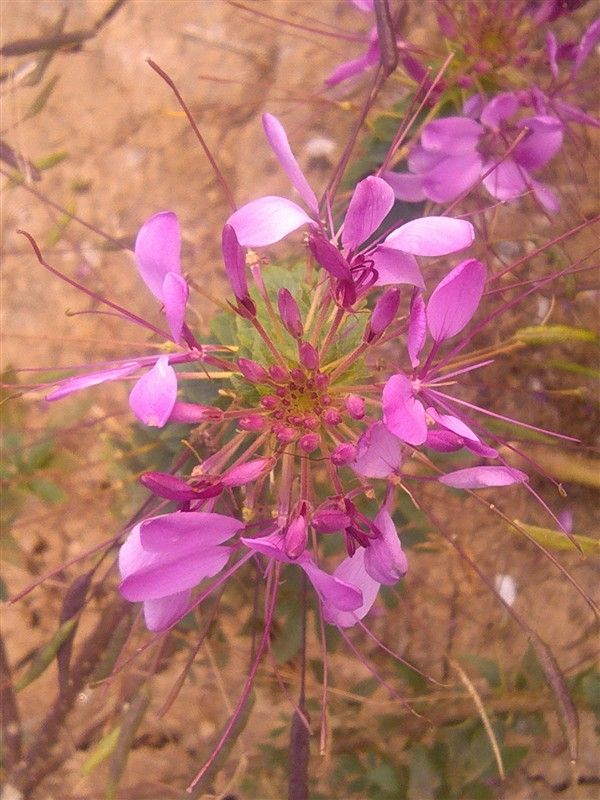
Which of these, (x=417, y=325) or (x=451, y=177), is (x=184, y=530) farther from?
(x=451, y=177)

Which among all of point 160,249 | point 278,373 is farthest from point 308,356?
point 160,249

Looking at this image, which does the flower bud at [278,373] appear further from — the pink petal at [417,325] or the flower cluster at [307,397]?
the pink petal at [417,325]

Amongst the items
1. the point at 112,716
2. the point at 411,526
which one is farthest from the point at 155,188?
the point at 112,716

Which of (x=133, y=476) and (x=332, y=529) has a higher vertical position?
(x=332, y=529)

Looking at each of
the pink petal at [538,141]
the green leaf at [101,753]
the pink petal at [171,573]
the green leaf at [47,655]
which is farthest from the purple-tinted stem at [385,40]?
the green leaf at [101,753]

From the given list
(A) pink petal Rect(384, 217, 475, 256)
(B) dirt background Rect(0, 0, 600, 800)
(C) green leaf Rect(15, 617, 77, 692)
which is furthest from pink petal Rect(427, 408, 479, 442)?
(B) dirt background Rect(0, 0, 600, 800)

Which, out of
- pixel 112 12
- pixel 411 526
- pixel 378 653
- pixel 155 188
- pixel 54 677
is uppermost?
pixel 112 12

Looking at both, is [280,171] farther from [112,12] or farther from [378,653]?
[378,653]

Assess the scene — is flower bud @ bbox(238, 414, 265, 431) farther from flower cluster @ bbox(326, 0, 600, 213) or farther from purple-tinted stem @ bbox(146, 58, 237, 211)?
flower cluster @ bbox(326, 0, 600, 213)
